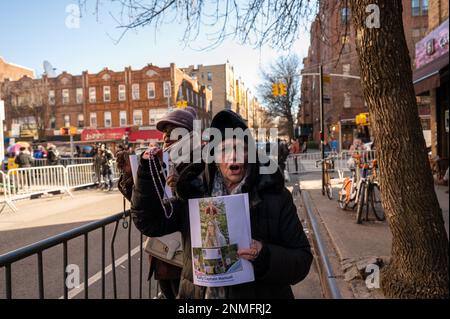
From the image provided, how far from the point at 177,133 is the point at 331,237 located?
4.57 metres

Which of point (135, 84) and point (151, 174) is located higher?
point (135, 84)

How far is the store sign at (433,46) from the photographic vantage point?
35.9 feet

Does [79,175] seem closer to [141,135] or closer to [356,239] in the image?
[356,239]

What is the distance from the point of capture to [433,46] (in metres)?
12.1

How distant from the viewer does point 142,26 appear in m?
5.27

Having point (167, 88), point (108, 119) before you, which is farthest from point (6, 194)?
point (108, 119)

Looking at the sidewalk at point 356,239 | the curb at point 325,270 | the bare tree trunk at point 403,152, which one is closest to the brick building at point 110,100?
the sidewalk at point 356,239

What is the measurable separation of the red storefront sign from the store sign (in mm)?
36929

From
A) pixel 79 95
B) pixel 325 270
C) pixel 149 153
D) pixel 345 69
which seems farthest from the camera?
pixel 79 95

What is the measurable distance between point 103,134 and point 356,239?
1711 inches

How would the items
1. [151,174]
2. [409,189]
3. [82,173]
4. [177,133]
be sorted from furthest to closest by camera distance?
[82,173] < [409,189] < [177,133] < [151,174]

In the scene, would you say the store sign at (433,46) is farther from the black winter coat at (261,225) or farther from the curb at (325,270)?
the black winter coat at (261,225)
